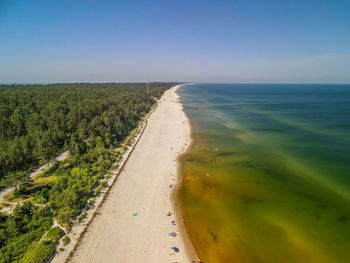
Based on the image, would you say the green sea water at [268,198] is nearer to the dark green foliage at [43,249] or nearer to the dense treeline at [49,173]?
the dark green foliage at [43,249]

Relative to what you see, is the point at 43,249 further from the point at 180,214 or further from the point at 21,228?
the point at 180,214

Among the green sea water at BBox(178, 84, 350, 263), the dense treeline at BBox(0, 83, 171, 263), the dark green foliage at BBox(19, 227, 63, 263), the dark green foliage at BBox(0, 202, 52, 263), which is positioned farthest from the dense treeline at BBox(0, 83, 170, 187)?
the green sea water at BBox(178, 84, 350, 263)

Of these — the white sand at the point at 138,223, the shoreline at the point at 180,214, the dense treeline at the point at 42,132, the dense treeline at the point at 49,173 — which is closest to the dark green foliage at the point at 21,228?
the dense treeline at the point at 49,173

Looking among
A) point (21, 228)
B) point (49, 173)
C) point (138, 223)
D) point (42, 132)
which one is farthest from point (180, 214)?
point (42, 132)

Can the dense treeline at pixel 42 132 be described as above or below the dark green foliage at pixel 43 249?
above

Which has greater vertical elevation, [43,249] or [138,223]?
[43,249]

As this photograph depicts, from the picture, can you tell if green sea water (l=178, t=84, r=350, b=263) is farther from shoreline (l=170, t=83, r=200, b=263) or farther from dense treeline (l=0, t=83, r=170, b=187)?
dense treeline (l=0, t=83, r=170, b=187)

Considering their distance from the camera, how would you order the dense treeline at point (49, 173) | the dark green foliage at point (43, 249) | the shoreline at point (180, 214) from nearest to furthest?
the dark green foliage at point (43, 249)
the dense treeline at point (49, 173)
the shoreline at point (180, 214)

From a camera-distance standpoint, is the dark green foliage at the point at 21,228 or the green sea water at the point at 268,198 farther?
the green sea water at the point at 268,198

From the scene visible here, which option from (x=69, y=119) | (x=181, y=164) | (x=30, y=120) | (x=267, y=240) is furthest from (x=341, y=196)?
(x=30, y=120)
